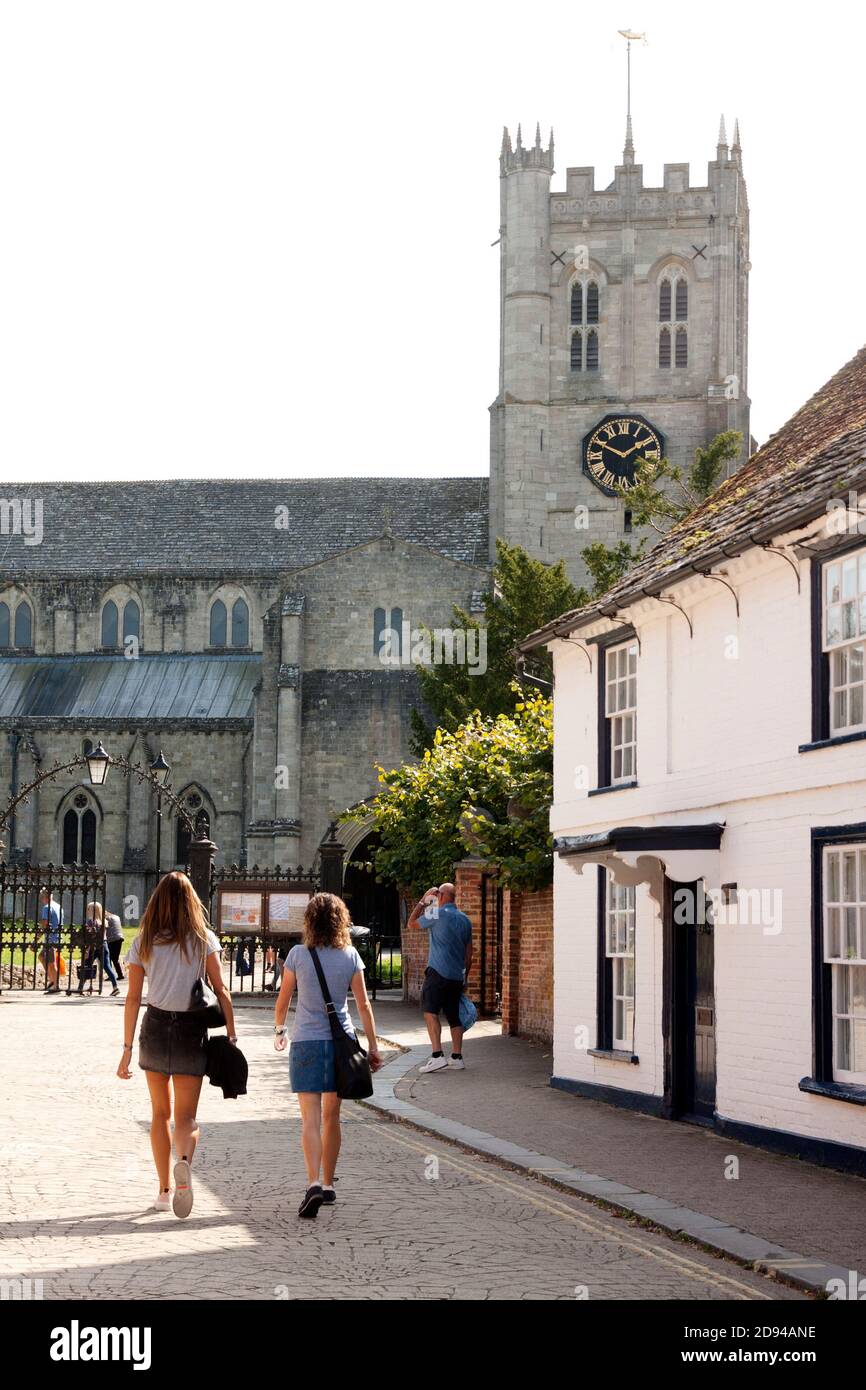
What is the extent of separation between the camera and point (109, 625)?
60125mm

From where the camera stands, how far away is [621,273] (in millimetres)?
58094

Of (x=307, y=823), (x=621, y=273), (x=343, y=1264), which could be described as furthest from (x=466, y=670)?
(x=343, y=1264)

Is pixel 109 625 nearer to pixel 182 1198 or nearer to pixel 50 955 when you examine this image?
pixel 50 955

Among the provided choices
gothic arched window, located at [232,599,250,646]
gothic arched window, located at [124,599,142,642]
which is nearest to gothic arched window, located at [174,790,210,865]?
gothic arched window, located at [232,599,250,646]

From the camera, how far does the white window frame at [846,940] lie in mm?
12141

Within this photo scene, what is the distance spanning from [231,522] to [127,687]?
774 cm

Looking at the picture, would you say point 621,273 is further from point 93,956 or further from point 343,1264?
point 343,1264

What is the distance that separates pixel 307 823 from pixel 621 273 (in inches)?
845

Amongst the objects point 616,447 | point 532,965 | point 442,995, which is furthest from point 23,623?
point 442,995

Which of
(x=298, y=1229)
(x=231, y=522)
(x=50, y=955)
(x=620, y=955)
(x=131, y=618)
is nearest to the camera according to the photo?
(x=298, y=1229)

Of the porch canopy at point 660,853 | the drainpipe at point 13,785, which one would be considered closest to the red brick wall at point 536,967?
the porch canopy at point 660,853

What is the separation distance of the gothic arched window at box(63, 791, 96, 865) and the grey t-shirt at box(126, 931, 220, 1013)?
4685cm

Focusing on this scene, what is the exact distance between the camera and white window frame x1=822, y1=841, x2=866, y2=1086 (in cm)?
1214

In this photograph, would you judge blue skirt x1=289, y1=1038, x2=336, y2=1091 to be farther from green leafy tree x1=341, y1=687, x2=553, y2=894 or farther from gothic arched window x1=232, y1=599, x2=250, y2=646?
gothic arched window x1=232, y1=599, x2=250, y2=646
